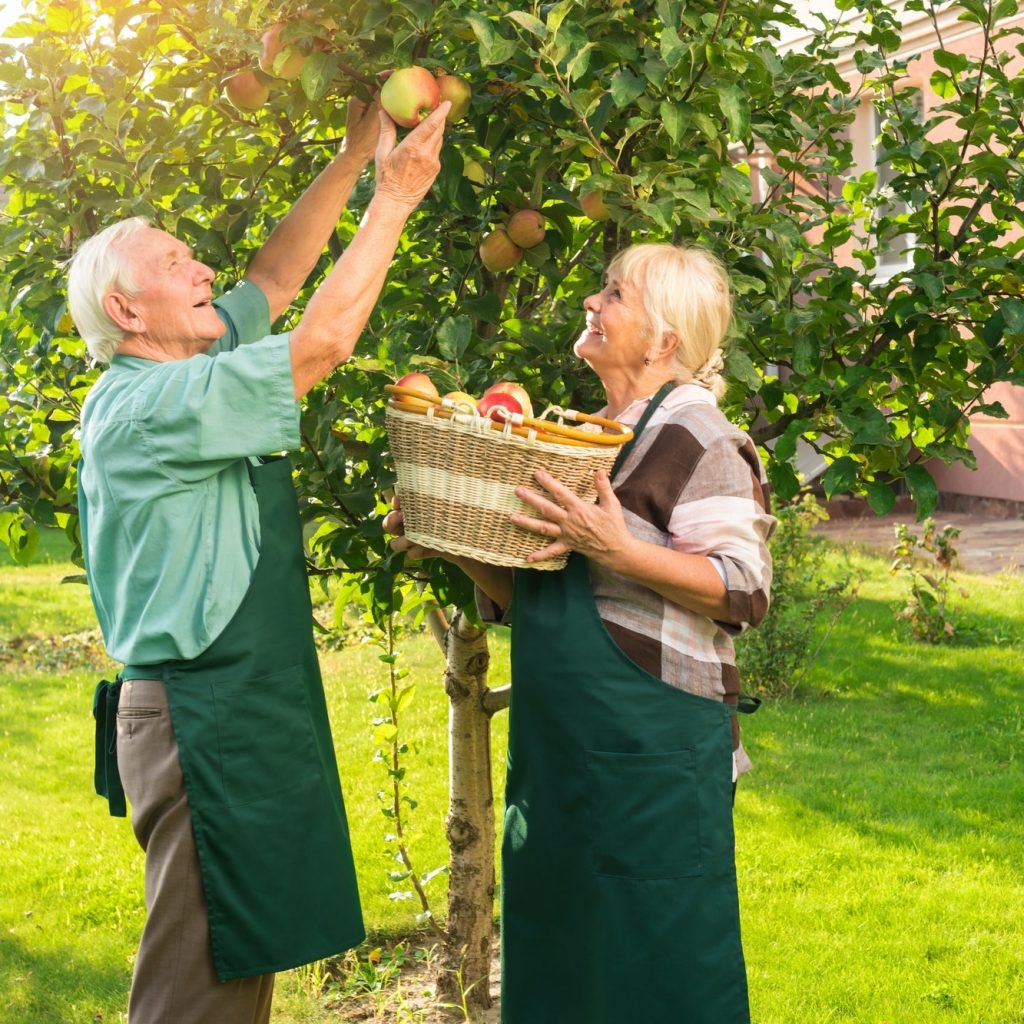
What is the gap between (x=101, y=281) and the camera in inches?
82.9

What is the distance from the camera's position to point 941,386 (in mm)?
2859

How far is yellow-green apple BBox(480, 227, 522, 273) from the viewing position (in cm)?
251

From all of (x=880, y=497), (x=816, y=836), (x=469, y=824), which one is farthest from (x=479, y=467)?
(x=816, y=836)

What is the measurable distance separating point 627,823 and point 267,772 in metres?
0.59

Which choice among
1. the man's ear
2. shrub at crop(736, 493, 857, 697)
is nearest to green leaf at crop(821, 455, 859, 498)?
the man's ear

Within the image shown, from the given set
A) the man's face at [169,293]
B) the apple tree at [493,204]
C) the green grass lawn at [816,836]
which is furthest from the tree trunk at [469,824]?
the man's face at [169,293]

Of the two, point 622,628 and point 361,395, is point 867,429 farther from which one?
point 361,395

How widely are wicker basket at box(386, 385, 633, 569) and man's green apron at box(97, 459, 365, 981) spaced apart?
307 mm

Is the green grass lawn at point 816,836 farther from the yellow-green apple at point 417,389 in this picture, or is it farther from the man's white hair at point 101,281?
the man's white hair at point 101,281

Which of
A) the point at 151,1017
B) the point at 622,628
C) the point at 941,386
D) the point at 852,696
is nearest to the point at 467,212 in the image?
the point at 622,628

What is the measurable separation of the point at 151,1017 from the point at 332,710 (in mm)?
4370

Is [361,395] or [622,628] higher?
[361,395]

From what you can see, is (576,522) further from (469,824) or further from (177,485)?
(469,824)

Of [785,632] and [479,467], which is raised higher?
[479,467]
